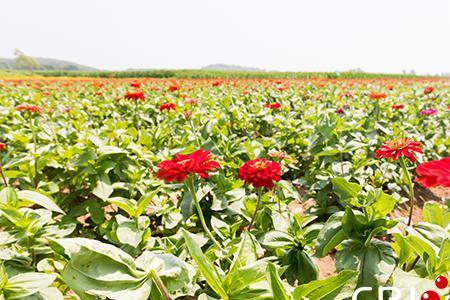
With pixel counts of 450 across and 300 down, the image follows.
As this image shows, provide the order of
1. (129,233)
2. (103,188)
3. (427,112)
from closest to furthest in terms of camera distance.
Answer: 1. (129,233)
2. (103,188)
3. (427,112)

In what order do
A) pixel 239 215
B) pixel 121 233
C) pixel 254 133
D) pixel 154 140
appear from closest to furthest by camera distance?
pixel 121 233 < pixel 239 215 < pixel 154 140 < pixel 254 133

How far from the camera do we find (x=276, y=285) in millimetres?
738

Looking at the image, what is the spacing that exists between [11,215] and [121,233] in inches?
17.6

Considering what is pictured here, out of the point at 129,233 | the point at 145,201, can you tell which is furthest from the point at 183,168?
the point at 129,233

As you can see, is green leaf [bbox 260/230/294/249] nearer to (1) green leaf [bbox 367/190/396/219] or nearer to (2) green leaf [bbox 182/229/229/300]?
(1) green leaf [bbox 367/190/396/219]

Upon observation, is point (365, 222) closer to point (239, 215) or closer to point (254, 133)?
point (239, 215)

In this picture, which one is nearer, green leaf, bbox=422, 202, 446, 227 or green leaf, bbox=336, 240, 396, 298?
green leaf, bbox=336, 240, 396, 298

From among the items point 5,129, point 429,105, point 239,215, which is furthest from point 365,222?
point 429,105

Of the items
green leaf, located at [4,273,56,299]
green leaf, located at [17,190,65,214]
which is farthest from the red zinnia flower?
green leaf, located at [4,273,56,299]

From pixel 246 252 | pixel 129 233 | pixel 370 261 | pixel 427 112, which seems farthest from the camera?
pixel 427 112

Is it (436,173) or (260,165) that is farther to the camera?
(260,165)

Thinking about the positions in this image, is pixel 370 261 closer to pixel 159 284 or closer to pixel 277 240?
pixel 277 240

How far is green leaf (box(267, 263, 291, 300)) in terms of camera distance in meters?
0.73

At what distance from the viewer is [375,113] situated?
4180 millimetres
